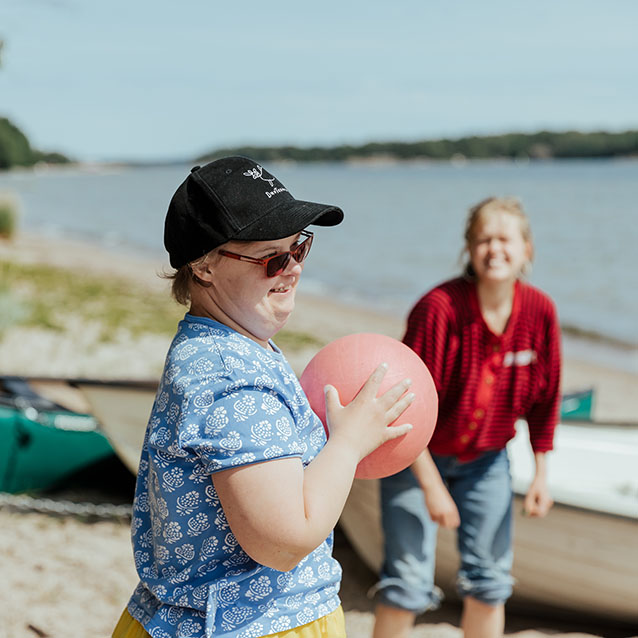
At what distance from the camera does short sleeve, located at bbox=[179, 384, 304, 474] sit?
60.4 inches

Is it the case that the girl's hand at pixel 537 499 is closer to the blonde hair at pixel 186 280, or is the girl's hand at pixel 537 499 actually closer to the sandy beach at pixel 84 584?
the sandy beach at pixel 84 584

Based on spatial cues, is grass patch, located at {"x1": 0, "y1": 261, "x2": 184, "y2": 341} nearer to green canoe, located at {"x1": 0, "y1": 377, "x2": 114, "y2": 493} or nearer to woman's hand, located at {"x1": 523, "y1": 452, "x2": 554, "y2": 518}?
green canoe, located at {"x1": 0, "y1": 377, "x2": 114, "y2": 493}

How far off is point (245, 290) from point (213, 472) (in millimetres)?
390

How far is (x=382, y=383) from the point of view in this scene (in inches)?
81.8

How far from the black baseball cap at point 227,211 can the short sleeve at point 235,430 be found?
1.01 feet

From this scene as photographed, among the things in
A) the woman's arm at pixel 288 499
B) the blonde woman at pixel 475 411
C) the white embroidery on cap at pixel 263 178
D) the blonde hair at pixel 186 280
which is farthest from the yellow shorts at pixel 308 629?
the blonde woman at pixel 475 411

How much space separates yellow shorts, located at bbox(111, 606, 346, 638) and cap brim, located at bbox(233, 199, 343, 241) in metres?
0.81

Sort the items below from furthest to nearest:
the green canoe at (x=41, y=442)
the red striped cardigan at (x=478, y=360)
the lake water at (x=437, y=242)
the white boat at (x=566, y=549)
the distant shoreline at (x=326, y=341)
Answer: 1. the lake water at (x=437, y=242)
2. the distant shoreline at (x=326, y=341)
3. the green canoe at (x=41, y=442)
4. the white boat at (x=566, y=549)
5. the red striped cardigan at (x=478, y=360)

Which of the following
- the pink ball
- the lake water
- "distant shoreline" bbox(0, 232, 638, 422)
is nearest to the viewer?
the pink ball

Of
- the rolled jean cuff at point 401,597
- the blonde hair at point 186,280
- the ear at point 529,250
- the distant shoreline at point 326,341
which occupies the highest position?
the blonde hair at point 186,280

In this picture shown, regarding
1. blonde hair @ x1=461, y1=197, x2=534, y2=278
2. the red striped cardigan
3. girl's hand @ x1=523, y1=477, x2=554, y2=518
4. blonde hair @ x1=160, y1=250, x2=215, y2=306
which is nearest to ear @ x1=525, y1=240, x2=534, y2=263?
blonde hair @ x1=461, y1=197, x2=534, y2=278

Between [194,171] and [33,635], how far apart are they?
10.3 feet

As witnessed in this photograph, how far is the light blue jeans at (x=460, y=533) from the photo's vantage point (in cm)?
327

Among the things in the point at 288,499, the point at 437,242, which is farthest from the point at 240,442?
the point at 437,242
